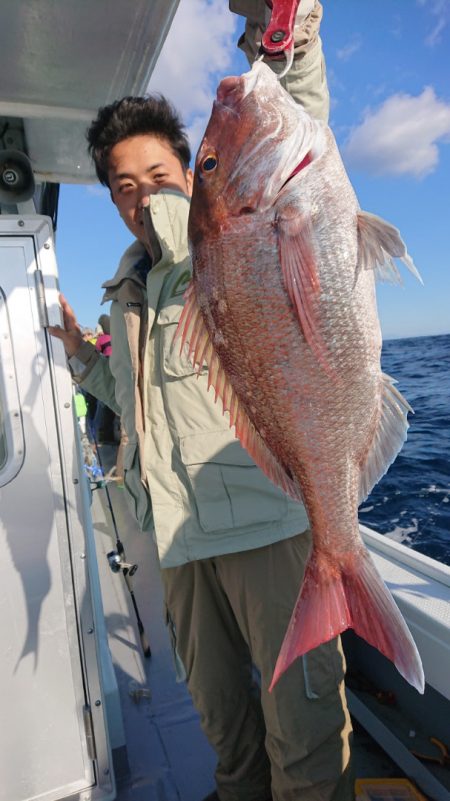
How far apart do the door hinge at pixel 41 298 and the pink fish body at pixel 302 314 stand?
1.05 metres

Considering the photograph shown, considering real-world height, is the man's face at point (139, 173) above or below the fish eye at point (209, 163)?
above

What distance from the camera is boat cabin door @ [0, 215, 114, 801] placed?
210cm

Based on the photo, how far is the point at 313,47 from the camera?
4.46 feet

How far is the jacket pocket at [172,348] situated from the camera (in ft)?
5.84

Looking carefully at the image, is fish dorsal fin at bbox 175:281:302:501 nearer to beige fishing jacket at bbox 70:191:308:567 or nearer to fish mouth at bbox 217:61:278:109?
beige fishing jacket at bbox 70:191:308:567

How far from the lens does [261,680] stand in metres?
1.69

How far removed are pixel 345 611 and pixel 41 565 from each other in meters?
1.40

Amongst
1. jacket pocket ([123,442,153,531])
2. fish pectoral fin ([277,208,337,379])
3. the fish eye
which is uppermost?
the fish eye

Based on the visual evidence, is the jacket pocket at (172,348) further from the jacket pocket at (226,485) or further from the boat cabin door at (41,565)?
the boat cabin door at (41,565)

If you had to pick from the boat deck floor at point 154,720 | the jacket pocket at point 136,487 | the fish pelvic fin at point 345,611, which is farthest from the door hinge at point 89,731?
the fish pelvic fin at point 345,611

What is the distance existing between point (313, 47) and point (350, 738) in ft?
7.12

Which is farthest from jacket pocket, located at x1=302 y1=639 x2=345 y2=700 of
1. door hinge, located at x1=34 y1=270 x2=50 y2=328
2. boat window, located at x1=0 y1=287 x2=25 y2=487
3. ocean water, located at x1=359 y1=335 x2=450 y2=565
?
ocean water, located at x1=359 y1=335 x2=450 y2=565

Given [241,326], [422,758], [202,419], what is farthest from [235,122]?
[422,758]

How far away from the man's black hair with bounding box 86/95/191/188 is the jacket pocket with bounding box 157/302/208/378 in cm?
71
